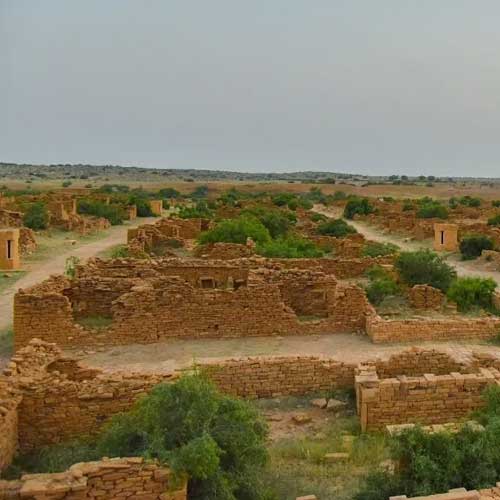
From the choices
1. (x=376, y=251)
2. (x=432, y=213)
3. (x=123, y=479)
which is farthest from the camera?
(x=432, y=213)

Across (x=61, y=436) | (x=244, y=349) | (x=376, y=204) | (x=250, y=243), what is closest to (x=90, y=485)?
(x=61, y=436)

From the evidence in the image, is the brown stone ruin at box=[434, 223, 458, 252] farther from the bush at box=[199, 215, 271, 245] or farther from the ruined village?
the bush at box=[199, 215, 271, 245]

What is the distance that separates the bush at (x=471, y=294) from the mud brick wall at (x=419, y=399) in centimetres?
793

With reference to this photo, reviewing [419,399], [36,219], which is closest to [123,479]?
[419,399]

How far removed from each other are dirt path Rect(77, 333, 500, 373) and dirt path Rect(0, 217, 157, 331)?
3.83 metres

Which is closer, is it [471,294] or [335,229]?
[471,294]

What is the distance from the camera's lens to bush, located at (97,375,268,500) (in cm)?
605

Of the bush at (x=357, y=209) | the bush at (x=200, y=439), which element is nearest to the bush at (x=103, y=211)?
the bush at (x=357, y=209)

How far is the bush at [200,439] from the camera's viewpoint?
6.05m

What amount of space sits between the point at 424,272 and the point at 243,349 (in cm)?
840

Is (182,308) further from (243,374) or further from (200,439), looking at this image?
(200,439)

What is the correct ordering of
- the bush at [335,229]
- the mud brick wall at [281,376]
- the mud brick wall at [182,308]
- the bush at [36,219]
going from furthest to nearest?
the bush at [36,219] → the bush at [335,229] → the mud brick wall at [182,308] → the mud brick wall at [281,376]

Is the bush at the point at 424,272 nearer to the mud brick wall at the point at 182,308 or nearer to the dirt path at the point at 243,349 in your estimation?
the mud brick wall at the point at 182,308

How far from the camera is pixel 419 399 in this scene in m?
8.64
